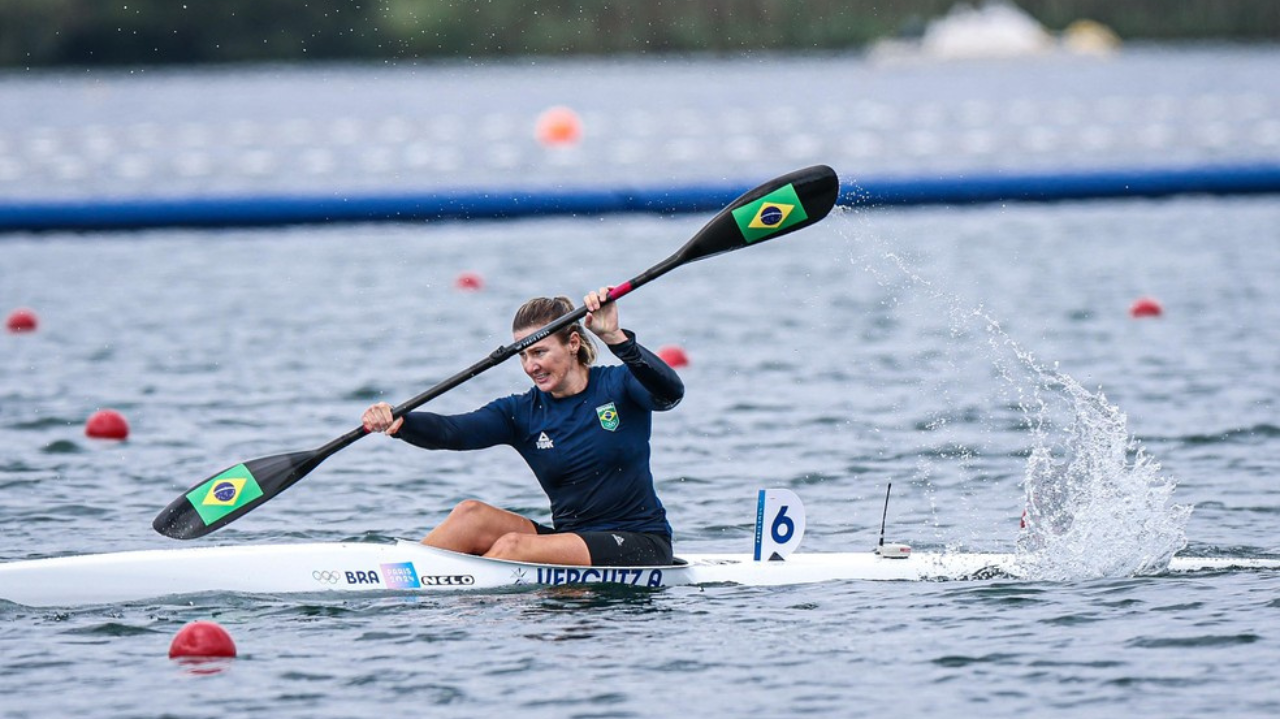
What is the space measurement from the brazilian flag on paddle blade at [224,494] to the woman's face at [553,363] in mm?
1305

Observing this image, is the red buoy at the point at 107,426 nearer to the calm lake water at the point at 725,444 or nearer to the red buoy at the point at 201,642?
the calm lake water at the point at 725,444

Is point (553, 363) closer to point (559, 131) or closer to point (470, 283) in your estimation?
point (470, 283)

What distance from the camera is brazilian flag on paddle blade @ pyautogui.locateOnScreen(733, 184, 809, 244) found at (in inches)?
329

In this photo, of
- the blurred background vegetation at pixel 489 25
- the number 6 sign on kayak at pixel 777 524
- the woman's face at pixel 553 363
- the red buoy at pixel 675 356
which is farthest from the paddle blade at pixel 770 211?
the blurred background vegetation at pixel 489 25

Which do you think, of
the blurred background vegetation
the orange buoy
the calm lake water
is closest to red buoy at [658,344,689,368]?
the calm lake water

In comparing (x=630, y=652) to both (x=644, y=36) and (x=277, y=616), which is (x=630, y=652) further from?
(x=644, y=36)

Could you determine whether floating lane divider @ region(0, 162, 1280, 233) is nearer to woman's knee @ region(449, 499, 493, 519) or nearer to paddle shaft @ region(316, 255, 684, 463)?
paddle shaft @ region(316, 255, 684, 463)

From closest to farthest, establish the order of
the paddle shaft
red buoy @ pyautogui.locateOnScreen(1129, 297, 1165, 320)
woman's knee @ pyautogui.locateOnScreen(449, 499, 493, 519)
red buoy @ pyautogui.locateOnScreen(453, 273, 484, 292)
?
the paddle shaft, woman's knee @ pyautogui.locateOnScreen(449, 499, 493, 519), red buoy @ pyautogui.locateOnScreen(1129, 297, 1165, 320), red buoy @ pyautogui.locateOnScreen(453, 273, 484, 292)

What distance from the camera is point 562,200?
21.8 metres

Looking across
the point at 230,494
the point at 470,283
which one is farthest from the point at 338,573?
the point at 470,283

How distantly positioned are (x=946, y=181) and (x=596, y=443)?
14.7 metres

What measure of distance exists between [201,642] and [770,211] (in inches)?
117

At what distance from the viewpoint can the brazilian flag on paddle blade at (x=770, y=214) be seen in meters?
8.35

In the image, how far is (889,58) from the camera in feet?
209
